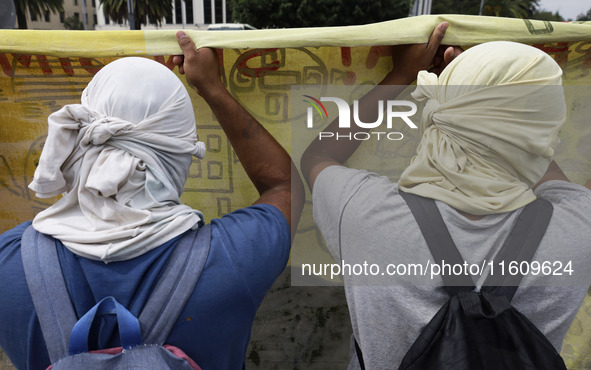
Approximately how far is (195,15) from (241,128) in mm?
34871

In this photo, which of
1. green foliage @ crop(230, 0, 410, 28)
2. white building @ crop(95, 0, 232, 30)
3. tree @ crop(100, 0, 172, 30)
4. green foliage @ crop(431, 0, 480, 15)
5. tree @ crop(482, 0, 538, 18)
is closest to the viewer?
green foliage @ crop(230, 0, 410, 28)

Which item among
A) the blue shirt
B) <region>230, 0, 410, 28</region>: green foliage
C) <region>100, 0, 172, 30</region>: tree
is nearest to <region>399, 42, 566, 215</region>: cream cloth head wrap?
the blue shirt

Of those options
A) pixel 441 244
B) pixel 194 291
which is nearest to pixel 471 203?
pixel 441 244

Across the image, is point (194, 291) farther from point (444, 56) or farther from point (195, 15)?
point (195, 15)

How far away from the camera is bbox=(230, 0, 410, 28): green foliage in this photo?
1714 cm

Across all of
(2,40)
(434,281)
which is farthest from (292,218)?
(2,40)

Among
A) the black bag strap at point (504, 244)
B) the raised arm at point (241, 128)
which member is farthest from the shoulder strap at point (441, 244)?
the raised arm at point (241, 128)

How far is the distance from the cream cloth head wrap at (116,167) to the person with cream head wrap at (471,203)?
576 millimetres

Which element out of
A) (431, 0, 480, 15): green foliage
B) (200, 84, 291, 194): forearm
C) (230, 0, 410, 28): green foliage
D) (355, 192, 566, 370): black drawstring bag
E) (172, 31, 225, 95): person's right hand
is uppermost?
(431, 0, 480, 15): green foliage

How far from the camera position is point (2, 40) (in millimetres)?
1671

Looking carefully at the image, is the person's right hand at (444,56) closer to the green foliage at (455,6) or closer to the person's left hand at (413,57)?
the person's left hand at (413,57)

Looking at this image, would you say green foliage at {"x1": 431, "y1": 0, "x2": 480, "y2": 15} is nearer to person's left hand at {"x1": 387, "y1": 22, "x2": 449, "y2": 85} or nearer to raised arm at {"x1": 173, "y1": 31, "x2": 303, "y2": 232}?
person's left hand at {"x1": 387, "y1": 22, "x2": 449, "y2": 85}

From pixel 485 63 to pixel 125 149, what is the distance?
111 cm

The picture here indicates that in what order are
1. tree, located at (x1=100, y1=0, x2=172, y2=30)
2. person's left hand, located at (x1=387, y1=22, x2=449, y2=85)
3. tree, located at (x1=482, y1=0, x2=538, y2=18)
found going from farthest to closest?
tree, located at (x1=100, y1=0, x2=172, y2=30) → tree, located at (x1=482, y1=0, x2=538, y2=18) → person's left hand, located at (x1=387, y1=22, x2=449, y2=85)
